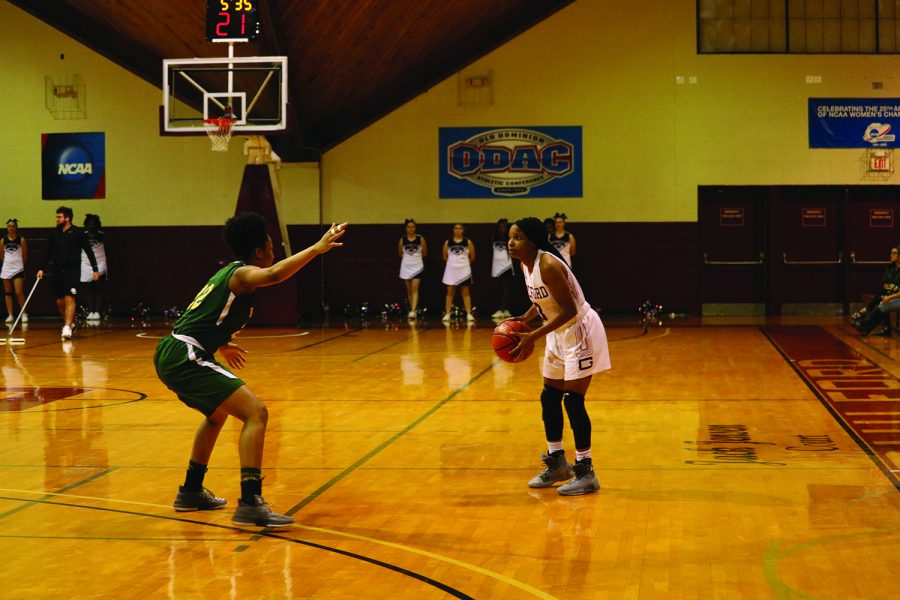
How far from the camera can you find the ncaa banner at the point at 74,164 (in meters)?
21.2

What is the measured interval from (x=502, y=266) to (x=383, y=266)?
7.63 feet

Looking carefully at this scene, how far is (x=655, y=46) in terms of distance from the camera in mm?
20500

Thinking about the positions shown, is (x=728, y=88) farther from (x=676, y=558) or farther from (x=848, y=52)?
(x=676, y=558)

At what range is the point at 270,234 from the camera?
17781 millimetres

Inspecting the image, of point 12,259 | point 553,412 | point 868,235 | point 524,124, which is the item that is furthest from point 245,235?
point 868,235

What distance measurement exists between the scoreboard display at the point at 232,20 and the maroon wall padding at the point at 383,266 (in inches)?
242

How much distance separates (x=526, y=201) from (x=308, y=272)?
4181 mm

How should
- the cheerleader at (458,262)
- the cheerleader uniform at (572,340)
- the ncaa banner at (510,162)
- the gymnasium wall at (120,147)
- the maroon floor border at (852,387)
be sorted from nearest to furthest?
1. the cheerleader uniform at (572,340)
2. the maroon floor border at (852,387)
3. the cheerleader at (458,262)
4. the ncaa banner at (510,162)
5. the gymnasium wall at (120,147)

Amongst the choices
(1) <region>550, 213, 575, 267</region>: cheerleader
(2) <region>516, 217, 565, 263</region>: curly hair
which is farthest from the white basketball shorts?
(1) <region>550, 213, 575, 267</region>: cheerleader

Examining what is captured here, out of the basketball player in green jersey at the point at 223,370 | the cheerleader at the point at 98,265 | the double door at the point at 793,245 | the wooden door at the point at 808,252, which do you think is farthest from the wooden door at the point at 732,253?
the basketball player in green jersey at the point at 223,370

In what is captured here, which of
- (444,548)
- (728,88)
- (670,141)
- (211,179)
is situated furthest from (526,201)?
(444,548)

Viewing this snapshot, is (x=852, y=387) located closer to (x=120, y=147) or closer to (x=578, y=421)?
(x=578, y=421)

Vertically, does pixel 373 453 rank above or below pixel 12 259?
below

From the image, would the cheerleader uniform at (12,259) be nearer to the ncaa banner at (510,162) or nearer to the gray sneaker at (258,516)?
the ncaa banner at (510,162)
